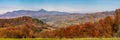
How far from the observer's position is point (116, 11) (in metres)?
109

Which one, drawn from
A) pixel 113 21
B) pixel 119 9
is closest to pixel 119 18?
pixel 113 21

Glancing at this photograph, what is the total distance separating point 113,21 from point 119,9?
886 inches

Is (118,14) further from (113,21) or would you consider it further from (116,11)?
(113,21)

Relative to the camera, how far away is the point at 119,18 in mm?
96938

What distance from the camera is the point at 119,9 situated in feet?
365

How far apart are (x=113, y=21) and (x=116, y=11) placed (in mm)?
19658

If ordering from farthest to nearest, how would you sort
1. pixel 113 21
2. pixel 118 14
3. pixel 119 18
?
pixel 118 14 → pixel 119 18 → pixel 113 21

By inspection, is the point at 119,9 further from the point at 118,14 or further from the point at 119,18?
the point at 119,18

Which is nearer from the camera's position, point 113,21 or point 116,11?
point 113,21

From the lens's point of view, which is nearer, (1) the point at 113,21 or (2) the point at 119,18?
(1) the point at 113,21

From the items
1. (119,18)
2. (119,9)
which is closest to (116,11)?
(119,9)

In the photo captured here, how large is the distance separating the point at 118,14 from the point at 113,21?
15.4 metres

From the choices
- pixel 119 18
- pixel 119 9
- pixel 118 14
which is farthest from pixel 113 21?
pixel 119 9

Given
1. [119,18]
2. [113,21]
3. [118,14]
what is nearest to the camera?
[113,21]
